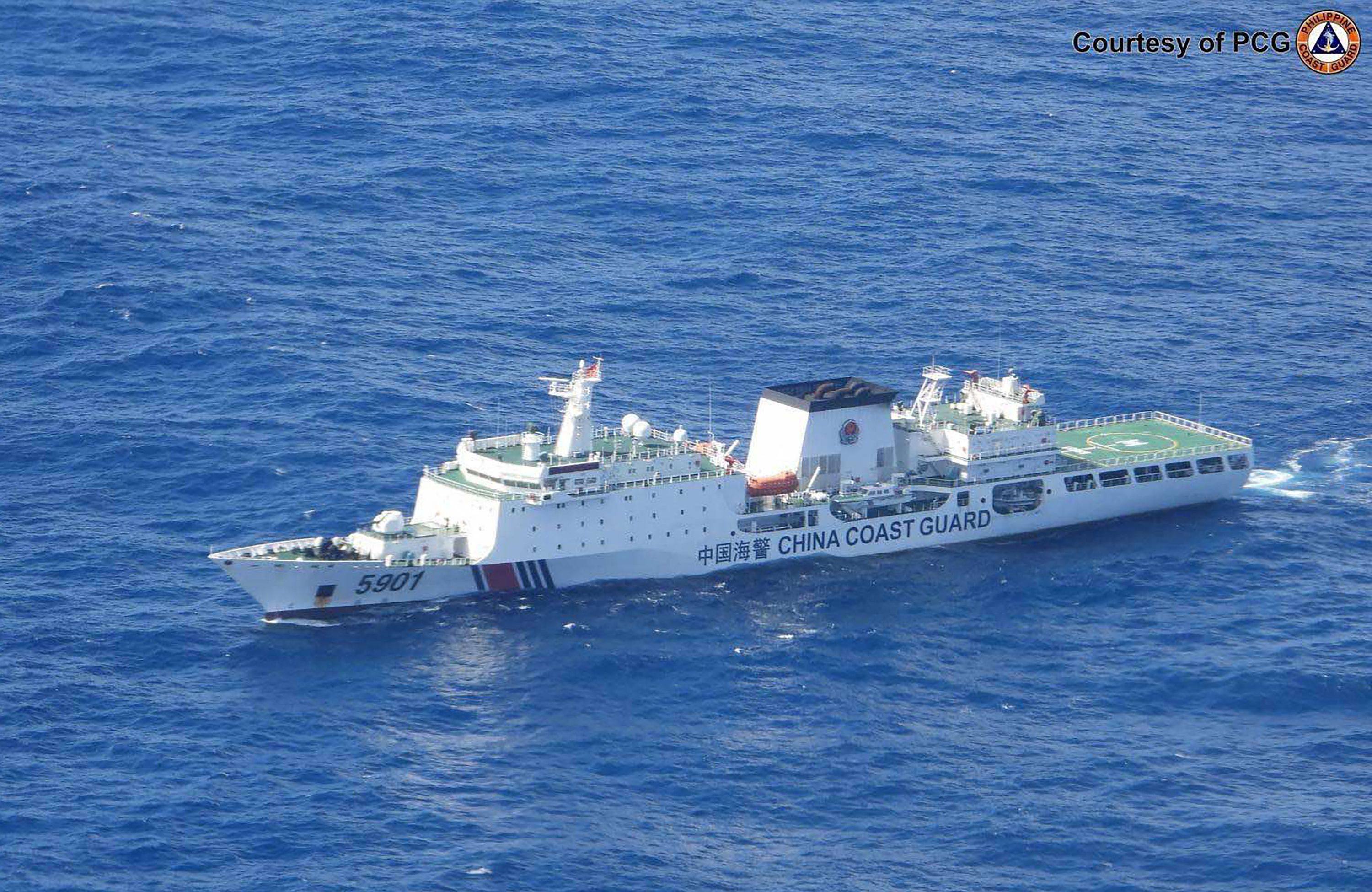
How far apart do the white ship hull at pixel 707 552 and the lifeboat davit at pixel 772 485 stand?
2383 mm

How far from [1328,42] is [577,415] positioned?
99.0m

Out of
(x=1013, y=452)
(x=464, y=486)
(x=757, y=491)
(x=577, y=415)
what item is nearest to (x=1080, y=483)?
(x=1013, y=452)

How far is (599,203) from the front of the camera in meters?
173

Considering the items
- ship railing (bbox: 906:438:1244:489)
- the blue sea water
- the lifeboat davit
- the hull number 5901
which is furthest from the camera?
ship railing (bbox: 906:438:1244:489)

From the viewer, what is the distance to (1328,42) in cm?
19750

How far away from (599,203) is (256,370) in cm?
3524

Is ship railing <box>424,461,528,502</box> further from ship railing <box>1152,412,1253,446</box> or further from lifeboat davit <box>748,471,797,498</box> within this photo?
ship railing <box>1152,412,1253,446</box>

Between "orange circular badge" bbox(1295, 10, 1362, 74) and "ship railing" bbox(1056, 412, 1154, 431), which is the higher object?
"orange circular badge" bbox(1295, 10, 1362, 74)

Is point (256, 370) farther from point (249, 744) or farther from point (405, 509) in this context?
point (249, 744)

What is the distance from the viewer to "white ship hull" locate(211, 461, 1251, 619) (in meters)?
123

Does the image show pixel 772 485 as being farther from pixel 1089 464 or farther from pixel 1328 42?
pixel 1328 42

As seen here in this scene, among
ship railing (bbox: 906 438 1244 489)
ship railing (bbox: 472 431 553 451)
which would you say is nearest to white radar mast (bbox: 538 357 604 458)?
ship railing (bbox: 472 431 553 451)

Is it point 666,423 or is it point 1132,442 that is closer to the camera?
point 666,423

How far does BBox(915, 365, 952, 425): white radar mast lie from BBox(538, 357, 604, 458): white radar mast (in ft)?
75.4
